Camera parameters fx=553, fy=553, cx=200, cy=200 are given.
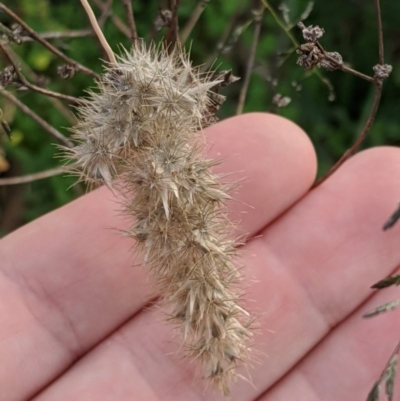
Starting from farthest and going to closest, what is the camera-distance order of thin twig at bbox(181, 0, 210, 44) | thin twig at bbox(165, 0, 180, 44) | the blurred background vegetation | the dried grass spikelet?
the blurred background vegetation → thin twig at bbox(181, 0, 210, 44) → thin twig at bbox(165, 0, 180, 44) → the dried grass spikelet

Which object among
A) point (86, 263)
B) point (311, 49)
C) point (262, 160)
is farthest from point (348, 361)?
point (311, 49)

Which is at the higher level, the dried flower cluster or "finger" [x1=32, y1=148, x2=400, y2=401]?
the dried flower cluster

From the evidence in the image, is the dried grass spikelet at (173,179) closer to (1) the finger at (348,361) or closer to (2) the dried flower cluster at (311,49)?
(2) the dried flower cluster at (311,49)

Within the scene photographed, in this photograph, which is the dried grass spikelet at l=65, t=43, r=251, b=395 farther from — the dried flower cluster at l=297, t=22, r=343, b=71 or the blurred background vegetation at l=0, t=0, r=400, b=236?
the blurred background vegetation at l=0, t=0, r=400, b=236

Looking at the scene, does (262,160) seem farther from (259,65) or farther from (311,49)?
(311,49)

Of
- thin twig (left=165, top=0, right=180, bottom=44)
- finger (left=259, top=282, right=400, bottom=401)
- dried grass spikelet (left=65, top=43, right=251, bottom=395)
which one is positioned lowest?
finger (left=259, top=282, right=400, bottom=401)

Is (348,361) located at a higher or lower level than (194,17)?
lower

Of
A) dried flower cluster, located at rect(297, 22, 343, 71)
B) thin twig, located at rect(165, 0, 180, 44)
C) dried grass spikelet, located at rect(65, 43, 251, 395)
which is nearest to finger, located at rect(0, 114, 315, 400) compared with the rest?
dried grass spikelet, located at rect(65, 43, 251, 395)
